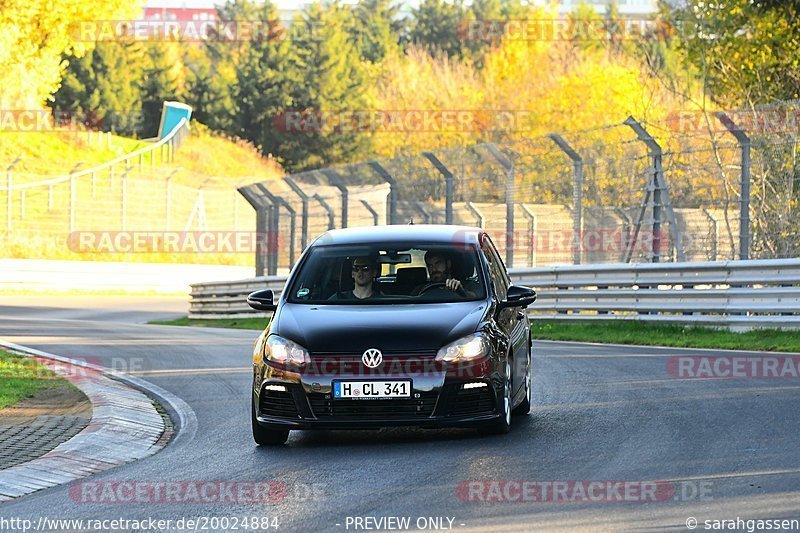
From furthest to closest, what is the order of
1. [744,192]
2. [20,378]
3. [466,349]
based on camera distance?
[744,192] < [20,378] < [466,349]

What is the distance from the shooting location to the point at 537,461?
8.20 meters

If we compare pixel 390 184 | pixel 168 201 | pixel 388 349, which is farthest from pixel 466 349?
pixel 168 201

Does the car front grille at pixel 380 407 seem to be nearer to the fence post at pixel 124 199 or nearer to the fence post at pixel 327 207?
the fence post at pixel 327 207

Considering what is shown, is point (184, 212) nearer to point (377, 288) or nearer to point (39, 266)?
point (39, 266)

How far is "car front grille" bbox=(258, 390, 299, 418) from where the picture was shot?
9062 mm

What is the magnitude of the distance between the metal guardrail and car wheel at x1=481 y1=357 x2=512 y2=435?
313 inches

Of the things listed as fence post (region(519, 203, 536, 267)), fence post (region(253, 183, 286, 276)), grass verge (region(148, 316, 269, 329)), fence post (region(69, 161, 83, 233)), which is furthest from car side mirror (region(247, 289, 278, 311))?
fence post (region(69, 161, 83, 233))

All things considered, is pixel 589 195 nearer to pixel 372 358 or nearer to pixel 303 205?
pixel 303 205

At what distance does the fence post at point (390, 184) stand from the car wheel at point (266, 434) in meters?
14.7

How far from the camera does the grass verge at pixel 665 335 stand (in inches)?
627

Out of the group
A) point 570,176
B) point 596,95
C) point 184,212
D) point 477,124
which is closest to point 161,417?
point 570,176

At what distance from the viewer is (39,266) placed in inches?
1689

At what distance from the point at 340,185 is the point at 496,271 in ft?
49.8

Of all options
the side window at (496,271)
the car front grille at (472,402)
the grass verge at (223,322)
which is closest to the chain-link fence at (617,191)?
the grass verge at (223,322)
